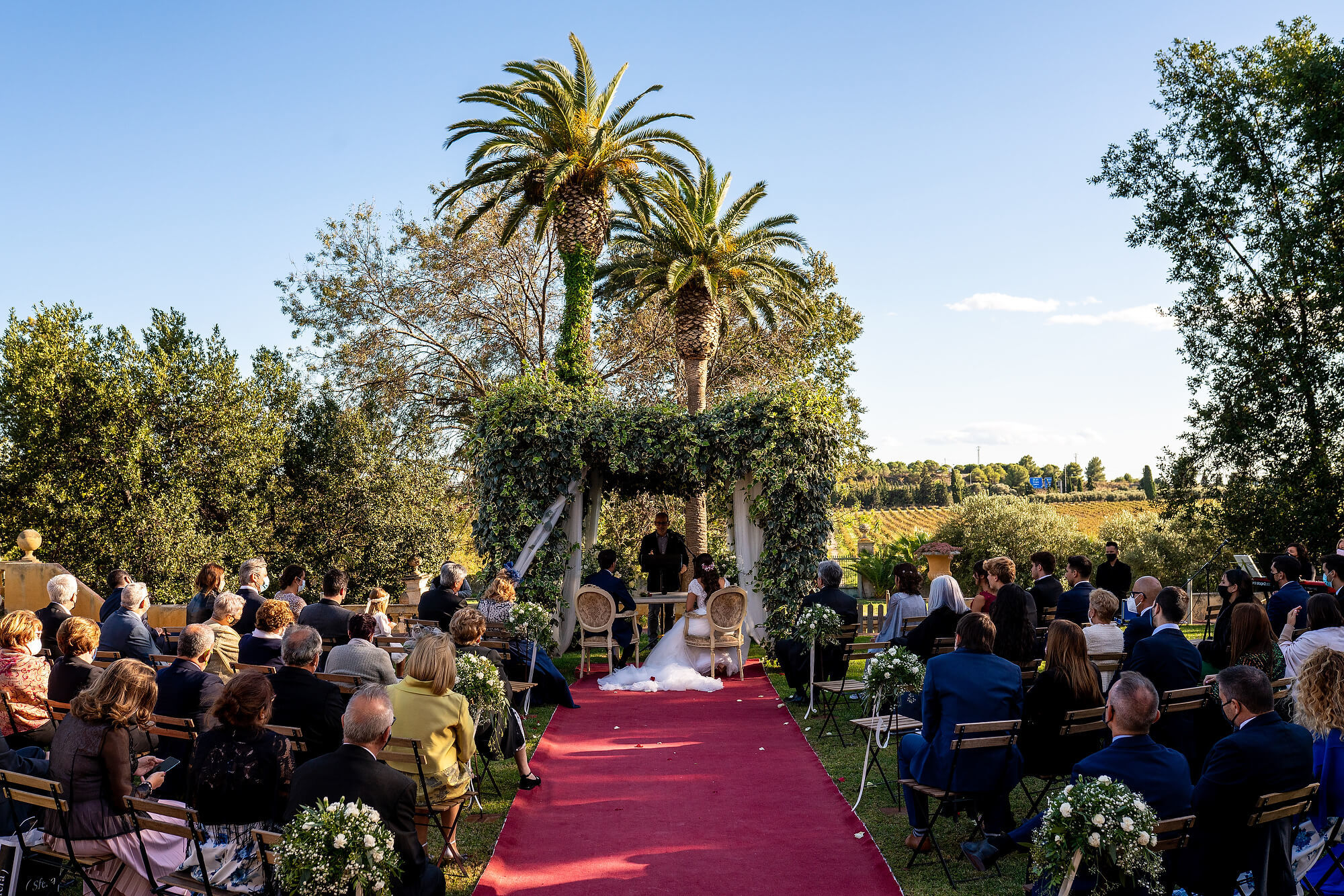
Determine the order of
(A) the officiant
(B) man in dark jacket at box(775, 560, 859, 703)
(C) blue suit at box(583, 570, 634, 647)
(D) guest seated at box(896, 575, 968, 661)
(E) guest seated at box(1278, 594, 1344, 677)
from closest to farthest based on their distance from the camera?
(E) guest seated at box(1278, 594, 1344, 677)
(D) guest seated at box(896, 575, 968, 661)
(B) man in dark jacket at box(775, 560, 859, 703)
(C) blue suit at box(583, 570, 634, 647)
(A) the officiant

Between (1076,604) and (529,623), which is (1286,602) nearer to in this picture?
(1076,604)

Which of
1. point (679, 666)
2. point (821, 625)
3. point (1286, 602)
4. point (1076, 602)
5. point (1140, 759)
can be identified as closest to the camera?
point (1140, 759)

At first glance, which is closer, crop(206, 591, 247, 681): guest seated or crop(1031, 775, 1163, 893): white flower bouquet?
crop(1031, 775, 1163, 893): white flower bouquet

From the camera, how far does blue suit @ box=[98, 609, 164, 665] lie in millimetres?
7809

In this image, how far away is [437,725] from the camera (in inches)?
225

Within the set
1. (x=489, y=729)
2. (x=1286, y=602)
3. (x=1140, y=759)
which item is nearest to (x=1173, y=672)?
(x=1140, y=759)

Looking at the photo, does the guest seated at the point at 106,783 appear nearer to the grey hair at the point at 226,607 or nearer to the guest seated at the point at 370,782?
the guest seated at the point at 370,782

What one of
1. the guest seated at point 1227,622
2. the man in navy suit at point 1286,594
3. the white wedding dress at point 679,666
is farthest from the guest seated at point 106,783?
the man in navy suit at point 1286,594

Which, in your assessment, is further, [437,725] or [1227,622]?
[1227,622]

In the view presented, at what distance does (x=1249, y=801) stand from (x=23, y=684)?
732 cm

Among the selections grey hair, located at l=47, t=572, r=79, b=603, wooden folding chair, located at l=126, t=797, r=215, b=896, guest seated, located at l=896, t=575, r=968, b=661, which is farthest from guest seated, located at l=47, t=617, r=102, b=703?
guest seated, located at l=896, t=575, r=968, b=661

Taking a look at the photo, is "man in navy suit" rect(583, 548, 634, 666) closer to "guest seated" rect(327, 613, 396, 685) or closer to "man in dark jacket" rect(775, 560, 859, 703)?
"man in dark jacket" rect(775, 560, 859, 703)

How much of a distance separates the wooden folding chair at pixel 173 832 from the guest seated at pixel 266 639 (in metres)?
2.17

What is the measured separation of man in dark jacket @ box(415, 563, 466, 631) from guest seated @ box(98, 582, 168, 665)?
2.71m
